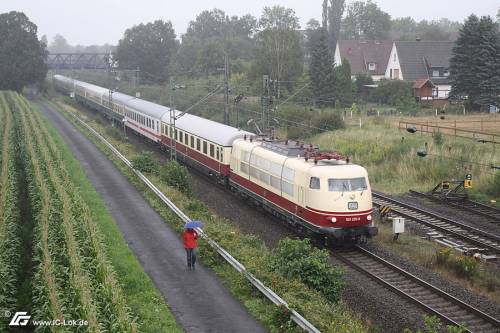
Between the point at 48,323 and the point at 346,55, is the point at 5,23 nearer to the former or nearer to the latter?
the point at 346,55

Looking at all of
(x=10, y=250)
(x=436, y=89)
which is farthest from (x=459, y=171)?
(x=436, y=89)

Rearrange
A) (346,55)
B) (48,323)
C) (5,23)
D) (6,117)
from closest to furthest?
(48,323)
(6,117)
(346,55)
(5,23)

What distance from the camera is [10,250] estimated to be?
1794 centimetres

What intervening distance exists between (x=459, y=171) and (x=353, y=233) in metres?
15.5

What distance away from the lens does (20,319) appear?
47.7 ft

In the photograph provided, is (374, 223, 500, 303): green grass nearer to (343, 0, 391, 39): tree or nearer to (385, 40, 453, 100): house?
(385, 40, 453, 100): house

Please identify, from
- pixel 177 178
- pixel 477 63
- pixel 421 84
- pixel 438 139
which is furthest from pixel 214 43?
pixel 177 178

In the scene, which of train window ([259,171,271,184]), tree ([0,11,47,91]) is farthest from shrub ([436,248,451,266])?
tree ([0,11,47,91])

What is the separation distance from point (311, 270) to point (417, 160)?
2311 centimetres

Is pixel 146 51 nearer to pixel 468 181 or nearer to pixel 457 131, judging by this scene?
pixel 457 131

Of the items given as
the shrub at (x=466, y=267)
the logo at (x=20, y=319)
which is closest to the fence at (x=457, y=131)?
the shrub at (x=466, y=267)

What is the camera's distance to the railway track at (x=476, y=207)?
2868 cm

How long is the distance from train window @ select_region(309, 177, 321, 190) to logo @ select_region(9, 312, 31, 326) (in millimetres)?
11513

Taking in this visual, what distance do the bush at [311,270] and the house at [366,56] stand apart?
7038cm
